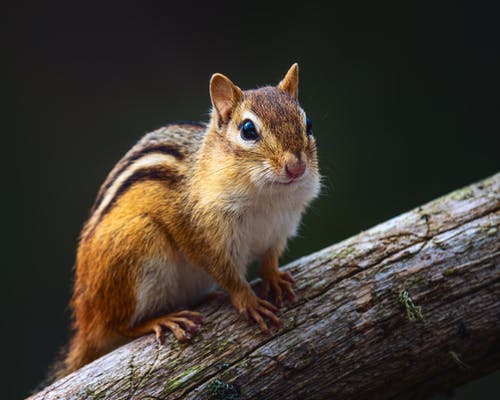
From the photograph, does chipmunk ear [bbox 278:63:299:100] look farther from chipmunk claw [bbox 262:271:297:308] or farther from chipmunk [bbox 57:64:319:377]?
chipmunk claw [bbox 262:271:297:308]

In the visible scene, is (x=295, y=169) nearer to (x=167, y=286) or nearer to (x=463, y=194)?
(x=167, y=286)

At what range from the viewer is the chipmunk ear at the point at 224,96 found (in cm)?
292

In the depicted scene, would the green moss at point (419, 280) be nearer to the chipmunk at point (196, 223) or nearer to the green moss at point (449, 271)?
the green moss at point (449, 271)

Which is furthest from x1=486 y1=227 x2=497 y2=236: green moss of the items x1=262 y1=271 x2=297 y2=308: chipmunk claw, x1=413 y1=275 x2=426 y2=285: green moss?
x1=262 y1=271 x2=297 y2=308: chipmunk claw

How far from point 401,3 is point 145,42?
2.15 m

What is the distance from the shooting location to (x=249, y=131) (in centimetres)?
276

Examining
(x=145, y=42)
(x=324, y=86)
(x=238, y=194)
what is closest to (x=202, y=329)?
(x=238, y=194)

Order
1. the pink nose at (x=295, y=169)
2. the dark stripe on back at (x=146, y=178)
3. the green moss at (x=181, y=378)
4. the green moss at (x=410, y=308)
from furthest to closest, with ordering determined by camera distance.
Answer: the dark stripe on back at (x=146, y=178) < the green moss at (x=410, y=308) < the green moss at (x=181, y=378) < the pink nose at (x=295, y=169)

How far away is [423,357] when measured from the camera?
2.83 metres

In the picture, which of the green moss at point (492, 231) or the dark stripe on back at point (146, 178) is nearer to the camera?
the green moss at point (492, 231)

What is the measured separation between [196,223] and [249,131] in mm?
512

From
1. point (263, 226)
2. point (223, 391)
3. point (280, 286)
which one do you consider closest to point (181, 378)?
point (223, 391)

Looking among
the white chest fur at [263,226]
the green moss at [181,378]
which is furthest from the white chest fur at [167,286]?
the green moss at [181,378]

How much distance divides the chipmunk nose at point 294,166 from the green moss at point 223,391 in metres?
0.93
